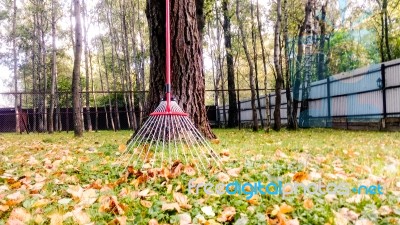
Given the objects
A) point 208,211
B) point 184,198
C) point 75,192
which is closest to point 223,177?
point 184,198

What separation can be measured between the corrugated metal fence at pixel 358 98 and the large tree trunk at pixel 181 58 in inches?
263

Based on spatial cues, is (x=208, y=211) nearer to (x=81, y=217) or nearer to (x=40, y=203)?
(x=81, y=217)

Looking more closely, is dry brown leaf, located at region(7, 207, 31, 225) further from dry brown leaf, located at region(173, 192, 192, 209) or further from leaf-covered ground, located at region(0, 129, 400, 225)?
dry brown leaf, located at region(173, 192, 192, 209)

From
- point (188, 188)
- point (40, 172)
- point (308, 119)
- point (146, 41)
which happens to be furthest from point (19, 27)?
point (188, 188)

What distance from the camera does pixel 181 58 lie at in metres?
4.20

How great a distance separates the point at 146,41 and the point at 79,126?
14.6 m

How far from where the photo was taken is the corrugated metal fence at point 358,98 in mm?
8898

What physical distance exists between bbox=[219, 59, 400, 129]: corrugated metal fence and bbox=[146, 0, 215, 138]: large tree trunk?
21.9ft

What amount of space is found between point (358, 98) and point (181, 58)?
803 cm

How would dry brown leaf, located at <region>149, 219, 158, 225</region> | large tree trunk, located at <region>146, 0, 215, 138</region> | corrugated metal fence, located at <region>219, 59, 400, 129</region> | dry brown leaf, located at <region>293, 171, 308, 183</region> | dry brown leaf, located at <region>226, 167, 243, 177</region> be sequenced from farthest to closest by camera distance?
corrugated metal fence, located at <region>219, 59, 400, 129</region>
large tree trunk, located at <region>146, 0, 215, 138</region>
dry brown leaf, located at <region>226, 167, 243, 177</region>
dry brown leaf, located at <region>293, 171, 308, 183</region>
dry brown leaf, located at <region>149, 219, 158, 225</region>

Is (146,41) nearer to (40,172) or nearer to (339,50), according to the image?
(339,50)

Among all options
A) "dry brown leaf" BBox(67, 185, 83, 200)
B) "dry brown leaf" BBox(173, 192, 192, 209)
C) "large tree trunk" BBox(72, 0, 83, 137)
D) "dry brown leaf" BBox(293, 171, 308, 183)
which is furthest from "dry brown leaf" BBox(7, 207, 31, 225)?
"large tree trunk" BBox(72, 0, 83, 137)

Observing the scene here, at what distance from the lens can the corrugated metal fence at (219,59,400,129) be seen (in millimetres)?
8898

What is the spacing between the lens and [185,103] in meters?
4.21
